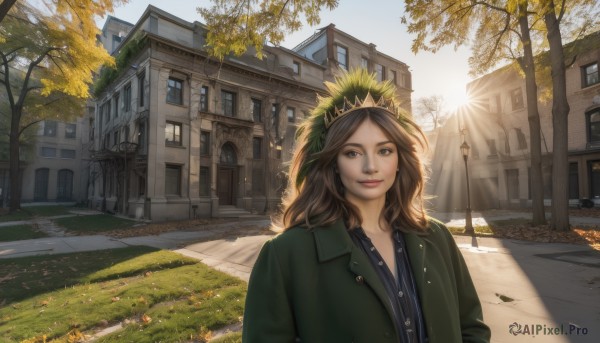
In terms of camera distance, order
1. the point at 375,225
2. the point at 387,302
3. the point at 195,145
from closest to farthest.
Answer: the point at 387,302
the point at 375,225
the point at 195,145

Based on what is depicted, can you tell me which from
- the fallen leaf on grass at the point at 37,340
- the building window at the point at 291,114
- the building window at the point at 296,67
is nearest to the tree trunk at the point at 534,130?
the fallen leaf on grass at the point at 37,340

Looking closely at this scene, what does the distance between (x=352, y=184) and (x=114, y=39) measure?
48.3 meters

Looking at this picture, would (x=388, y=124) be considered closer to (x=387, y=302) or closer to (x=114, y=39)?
(x=387, y=302)

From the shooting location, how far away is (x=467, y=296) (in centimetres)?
193

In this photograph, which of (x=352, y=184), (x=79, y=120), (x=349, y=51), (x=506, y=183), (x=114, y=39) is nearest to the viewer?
(x=352, y=184)

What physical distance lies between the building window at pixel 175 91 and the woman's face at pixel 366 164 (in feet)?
70.7

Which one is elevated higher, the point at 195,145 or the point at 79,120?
the point at 79,120

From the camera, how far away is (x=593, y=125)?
23.8 meters

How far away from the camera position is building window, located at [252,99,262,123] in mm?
25797

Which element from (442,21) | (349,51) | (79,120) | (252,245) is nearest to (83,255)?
(252,245)

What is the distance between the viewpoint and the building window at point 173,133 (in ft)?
69.2

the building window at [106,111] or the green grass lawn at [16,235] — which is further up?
the building window at [106,111]

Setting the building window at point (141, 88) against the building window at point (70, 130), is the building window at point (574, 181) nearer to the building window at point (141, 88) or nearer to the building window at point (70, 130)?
the building window at point (141, 88)

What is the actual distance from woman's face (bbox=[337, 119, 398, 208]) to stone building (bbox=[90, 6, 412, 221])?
59.8ft
